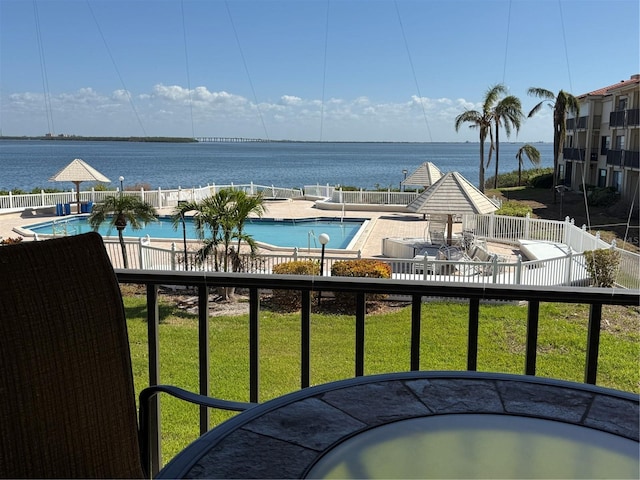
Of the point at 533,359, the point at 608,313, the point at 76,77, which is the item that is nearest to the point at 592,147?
the point at 608,313

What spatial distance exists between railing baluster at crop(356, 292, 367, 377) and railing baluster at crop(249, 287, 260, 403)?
31 cm

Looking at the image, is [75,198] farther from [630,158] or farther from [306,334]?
[306,334]

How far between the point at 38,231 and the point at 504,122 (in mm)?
16016

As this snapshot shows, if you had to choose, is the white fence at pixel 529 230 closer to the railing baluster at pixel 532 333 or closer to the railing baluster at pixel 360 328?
the railing baluster at pixel 532 333

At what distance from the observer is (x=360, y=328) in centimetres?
174

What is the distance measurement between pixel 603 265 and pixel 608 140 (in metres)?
12.6

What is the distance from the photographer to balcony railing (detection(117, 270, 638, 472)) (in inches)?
62.8

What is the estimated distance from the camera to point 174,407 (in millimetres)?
5453

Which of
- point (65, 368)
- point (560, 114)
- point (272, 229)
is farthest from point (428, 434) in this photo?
point (560, 114)

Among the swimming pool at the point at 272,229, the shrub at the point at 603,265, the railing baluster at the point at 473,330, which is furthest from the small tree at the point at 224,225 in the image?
the railing baluster at the point at 473,330

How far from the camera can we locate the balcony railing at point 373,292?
1.60 metres

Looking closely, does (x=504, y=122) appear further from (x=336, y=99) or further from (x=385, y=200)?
(x=336, y=99)

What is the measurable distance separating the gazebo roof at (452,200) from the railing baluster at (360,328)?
405 inches

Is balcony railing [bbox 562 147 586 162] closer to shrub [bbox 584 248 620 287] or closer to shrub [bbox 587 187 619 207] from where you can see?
shrub [bbox 587 187 619 207]
